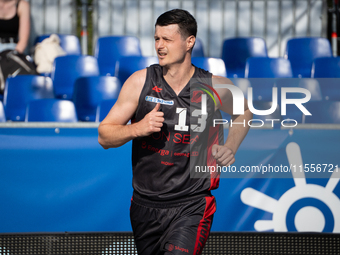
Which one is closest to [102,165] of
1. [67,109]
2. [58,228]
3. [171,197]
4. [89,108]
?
[58,228]

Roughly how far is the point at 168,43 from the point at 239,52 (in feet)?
14.6

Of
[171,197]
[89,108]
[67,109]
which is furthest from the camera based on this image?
[89,108]

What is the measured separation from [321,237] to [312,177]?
Answer: 1.41 ft

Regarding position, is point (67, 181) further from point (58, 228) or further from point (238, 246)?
point (238, 246)

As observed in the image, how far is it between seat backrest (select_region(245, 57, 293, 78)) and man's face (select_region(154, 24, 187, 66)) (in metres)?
3.47

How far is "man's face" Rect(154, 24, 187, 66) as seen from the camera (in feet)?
7.20

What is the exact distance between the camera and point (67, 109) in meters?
4.23

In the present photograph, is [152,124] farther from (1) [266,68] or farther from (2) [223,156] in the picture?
(1) [266,68]

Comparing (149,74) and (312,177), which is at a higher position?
(149,74)

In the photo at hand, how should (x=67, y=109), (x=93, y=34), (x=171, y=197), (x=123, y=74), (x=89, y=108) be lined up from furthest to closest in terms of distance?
(x=93, y=34)
(x=123, y=74)
(x=89, y=108)
(x=67, y=109)
(x=171, y=197)

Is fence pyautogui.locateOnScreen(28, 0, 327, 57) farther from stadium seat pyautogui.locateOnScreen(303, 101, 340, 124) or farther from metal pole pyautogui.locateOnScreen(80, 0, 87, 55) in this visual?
stadium seat pyautogui.locateOnScreen(303, 101, 340, 124)

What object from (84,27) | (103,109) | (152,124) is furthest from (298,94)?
(84,27)

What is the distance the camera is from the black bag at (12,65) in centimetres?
526

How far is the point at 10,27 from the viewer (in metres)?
5.76
